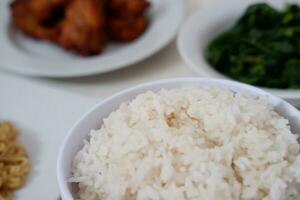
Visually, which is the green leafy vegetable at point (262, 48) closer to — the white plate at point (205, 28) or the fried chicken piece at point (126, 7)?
the white plate at point (205, 28)

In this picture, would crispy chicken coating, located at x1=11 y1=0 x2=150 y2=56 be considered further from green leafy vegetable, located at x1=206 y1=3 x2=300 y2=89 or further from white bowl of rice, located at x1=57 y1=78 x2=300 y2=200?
white bowl of rice, located at x1=57 y1=78 x2=300 y2=200

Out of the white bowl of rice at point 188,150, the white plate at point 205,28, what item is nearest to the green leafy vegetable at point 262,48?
the white plate at point 205,28

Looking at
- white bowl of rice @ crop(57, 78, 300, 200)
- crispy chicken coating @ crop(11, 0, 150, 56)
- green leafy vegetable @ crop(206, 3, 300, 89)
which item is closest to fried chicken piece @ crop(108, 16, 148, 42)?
crispy chicken coating @ crop(11, 0, 150, 56)

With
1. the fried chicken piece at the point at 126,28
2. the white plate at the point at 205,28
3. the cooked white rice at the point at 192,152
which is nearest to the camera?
the cooked white rice at the point at 192,152

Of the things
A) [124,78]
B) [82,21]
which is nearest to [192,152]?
[124,78]

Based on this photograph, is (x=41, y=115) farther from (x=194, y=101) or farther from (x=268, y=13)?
(x=268, y=13)

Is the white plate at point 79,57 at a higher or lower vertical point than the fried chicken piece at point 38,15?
lower
